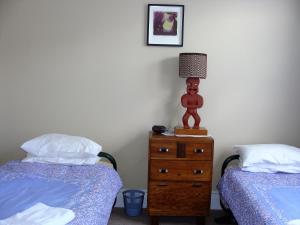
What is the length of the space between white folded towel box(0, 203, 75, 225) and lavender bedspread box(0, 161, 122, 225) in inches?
2.0

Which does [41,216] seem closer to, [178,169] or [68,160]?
[68,160]

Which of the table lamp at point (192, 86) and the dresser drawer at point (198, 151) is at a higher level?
the table lamp at point (192, 86)

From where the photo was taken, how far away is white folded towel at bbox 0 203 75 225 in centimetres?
175

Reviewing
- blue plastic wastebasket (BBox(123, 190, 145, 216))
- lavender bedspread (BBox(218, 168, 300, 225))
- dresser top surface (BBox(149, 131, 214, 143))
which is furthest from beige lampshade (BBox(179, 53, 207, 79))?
blue plastic wastebasket (BBox(123, 190, 145, 216))

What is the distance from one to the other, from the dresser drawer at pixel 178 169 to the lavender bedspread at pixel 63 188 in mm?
348

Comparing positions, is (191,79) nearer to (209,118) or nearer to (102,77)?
(209,118)

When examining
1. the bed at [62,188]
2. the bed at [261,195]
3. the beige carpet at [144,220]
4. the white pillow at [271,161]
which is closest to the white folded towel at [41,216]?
the bed at [62,188]

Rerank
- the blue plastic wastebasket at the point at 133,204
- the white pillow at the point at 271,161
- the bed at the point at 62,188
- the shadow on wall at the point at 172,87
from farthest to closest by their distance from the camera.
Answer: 1. the shadow on wall at the point at 172,87
2. the blue plastic wastebasket at the point at 133,204
3. the white pillow at the point at 271,161
4. the bed at the point at 62,188

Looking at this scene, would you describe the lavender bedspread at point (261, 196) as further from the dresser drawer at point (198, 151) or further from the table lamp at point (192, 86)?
the table lamp at point (192, 86)

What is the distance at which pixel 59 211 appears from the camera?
1.91 m

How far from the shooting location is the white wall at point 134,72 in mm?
3357

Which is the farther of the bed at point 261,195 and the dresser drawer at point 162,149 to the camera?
the dresser drawer at point 162,149

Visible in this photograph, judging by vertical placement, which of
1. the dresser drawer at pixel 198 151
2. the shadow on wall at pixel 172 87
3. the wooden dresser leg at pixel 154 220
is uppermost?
the shadow on wall at pixel 172 87

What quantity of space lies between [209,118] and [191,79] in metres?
0.49
